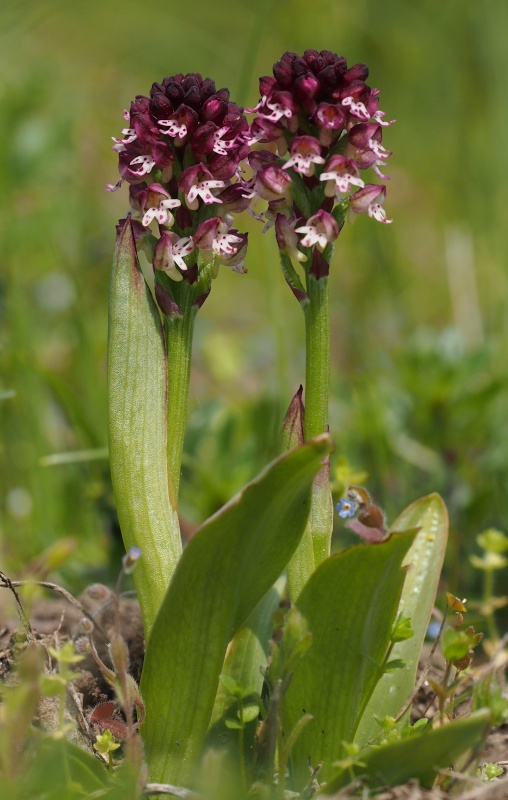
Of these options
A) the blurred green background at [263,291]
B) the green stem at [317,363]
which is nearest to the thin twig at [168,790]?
the green stem at [317,363]

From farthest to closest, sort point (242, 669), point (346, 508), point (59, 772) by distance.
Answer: point (346, 508) → point (242, 669) → point (59, 772)

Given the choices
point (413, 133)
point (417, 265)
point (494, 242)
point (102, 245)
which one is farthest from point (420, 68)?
point (102, 245)

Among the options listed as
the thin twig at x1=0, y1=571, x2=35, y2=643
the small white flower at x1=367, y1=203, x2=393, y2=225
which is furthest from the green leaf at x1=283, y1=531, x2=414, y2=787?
the small white flower at x1=367, y1=203, x2=393, y2=225

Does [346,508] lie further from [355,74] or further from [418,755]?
[355,74]

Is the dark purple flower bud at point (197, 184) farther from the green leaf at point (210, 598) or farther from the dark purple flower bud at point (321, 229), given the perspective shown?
the green leaf at point (210, 598)

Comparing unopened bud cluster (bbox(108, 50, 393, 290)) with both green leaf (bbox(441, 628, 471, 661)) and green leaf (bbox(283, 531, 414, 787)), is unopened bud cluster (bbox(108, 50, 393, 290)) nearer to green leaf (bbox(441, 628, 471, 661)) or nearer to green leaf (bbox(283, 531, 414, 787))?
green leaf (bbox(283, 531, 414, 787))

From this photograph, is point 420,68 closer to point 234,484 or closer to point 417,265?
point 417,265

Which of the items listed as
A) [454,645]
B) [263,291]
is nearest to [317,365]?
[454,645]
